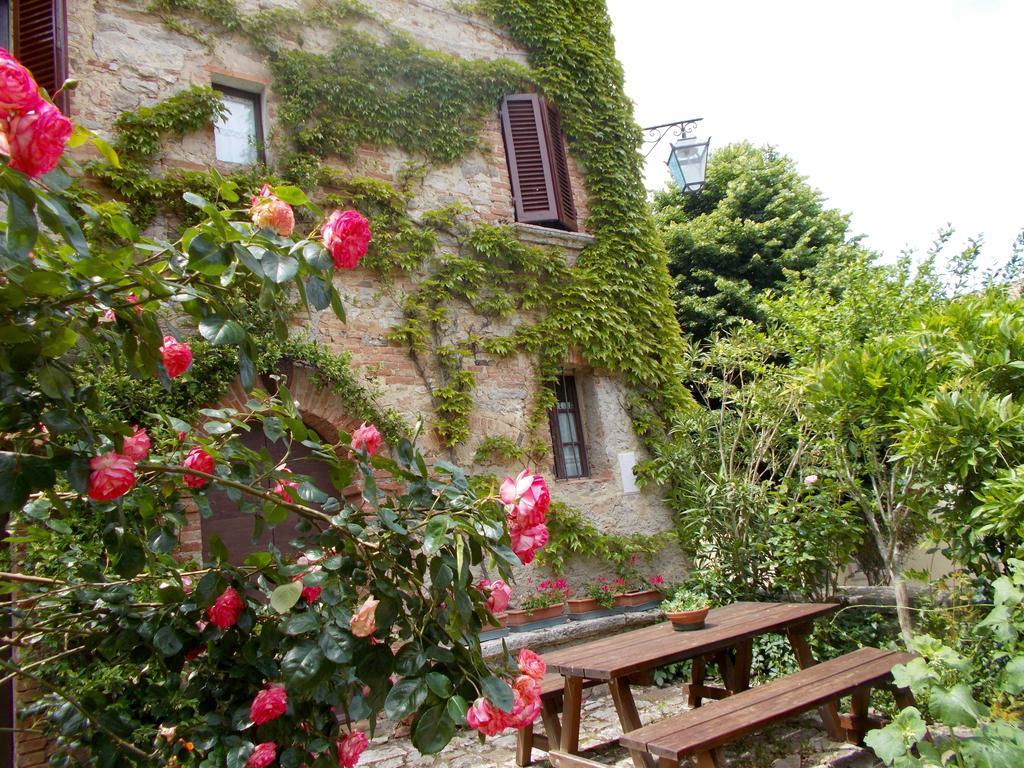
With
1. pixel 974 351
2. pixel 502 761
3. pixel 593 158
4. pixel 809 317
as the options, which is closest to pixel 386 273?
pixel 593 158

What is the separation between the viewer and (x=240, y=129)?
6.14 metres

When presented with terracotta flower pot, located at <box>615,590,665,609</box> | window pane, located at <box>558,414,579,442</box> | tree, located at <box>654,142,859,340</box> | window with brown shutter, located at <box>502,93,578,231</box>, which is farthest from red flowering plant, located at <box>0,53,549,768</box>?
tree, located at <box>654,142,859,340</box>

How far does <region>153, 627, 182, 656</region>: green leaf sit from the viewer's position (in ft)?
6.24

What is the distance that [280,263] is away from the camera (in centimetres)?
154

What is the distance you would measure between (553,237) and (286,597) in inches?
234

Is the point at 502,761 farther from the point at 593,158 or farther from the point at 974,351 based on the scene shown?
the point at 593,158

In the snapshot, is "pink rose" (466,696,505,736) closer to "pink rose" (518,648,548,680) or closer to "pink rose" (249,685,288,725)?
"pink rose" (518,648,548,680)

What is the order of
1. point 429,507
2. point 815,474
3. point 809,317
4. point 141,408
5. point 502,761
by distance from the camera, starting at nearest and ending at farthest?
point 429,507 < point 502,761 < point 141,408 < point 809,317 < point 815,474

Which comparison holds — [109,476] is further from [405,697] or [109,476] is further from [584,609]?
[584,609]

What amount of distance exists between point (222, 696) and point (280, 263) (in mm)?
1227

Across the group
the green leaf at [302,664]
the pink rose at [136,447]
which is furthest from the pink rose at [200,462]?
the green leaf at [302,664]

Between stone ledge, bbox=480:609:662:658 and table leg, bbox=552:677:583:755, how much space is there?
138cm

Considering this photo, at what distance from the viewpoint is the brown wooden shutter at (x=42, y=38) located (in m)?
5.08

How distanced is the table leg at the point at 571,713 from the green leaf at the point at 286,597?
8.06 feet
